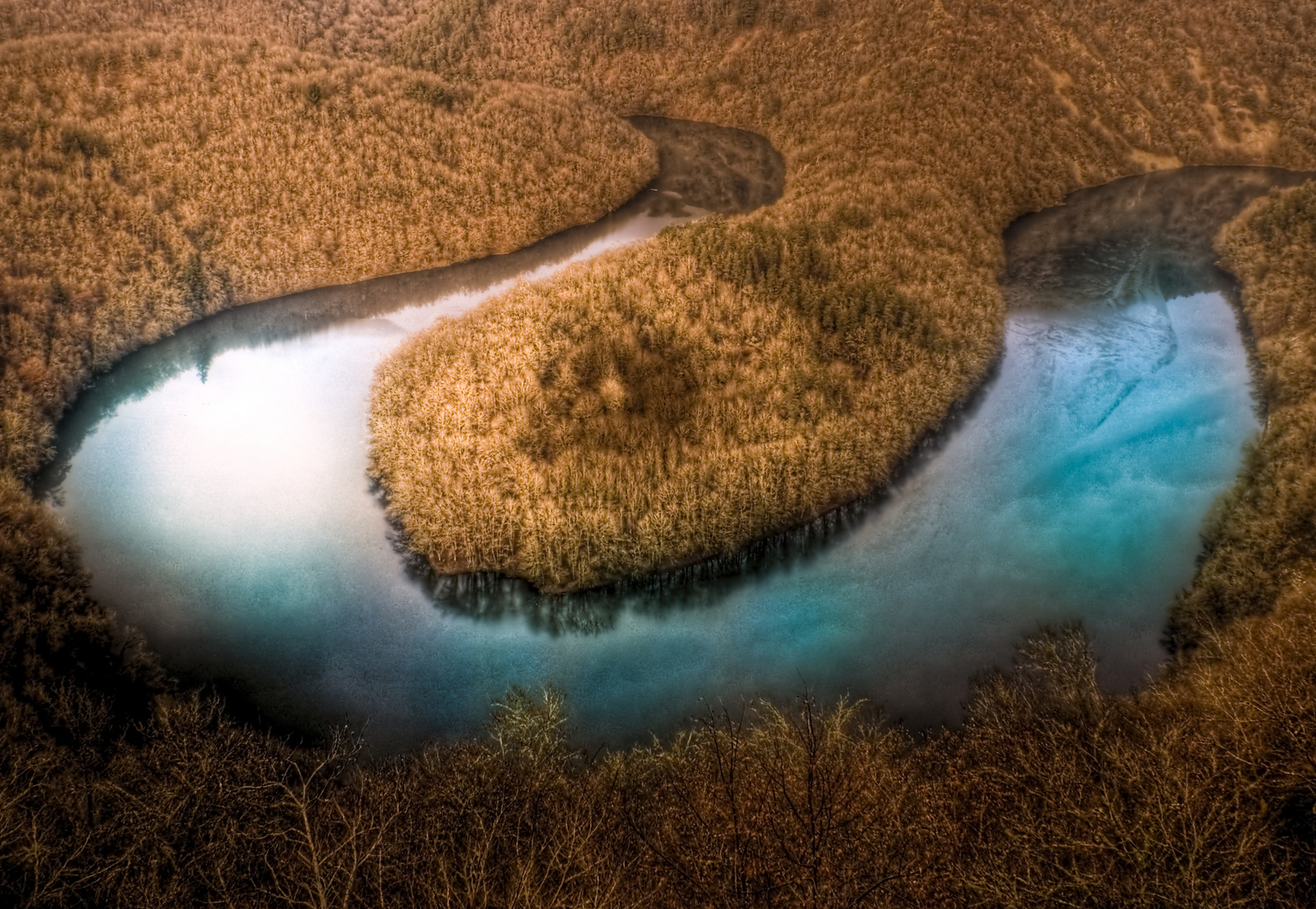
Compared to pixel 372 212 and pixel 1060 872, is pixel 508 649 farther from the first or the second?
pixel 372 212

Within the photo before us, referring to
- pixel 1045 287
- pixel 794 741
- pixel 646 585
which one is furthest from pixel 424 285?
pixel 794 741

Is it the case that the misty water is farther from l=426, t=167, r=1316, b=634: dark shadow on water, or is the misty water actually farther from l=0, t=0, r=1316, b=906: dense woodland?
l=0, t=0, r=1316, b=906: dense woodland

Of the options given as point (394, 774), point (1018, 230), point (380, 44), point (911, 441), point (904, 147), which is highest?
point (380, 44)

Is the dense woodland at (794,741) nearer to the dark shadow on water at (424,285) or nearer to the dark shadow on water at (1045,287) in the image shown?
the dark shadow on water at (1045,287)

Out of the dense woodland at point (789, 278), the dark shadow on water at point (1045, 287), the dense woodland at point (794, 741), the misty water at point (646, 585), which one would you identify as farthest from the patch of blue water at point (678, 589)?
the dense woodland at point (789, 278)

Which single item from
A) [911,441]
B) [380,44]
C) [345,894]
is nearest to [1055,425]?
[911,441]
